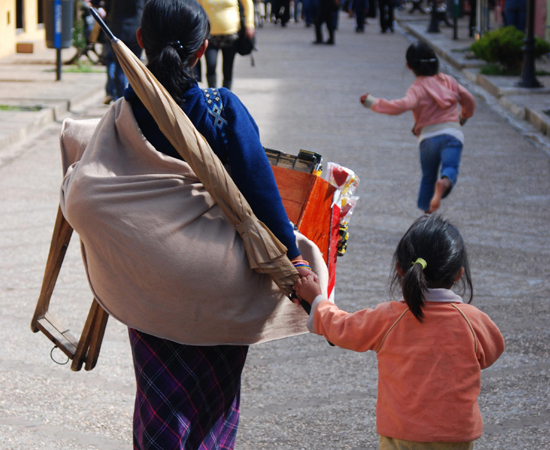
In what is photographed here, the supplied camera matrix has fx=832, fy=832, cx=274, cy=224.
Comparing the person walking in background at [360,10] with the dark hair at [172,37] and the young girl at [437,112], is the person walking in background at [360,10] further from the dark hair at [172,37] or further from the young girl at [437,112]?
the dark hair at [172,37]

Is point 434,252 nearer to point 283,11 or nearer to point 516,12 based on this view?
point 516,12

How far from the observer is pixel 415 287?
7.34ft

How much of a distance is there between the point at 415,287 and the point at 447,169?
4.01 m

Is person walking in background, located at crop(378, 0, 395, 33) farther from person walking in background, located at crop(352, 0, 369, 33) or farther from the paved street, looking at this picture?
the paved street

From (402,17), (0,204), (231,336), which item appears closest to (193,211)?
(231,336)

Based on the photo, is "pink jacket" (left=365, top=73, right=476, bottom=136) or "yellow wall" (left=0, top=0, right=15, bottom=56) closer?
"pink jacket" (left=365, top=73, right=476, bottom=136)

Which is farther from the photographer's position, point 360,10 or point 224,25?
point 360,10

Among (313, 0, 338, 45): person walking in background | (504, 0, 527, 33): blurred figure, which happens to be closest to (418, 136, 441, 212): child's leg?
(504, 0, 527, 33): blurred figure

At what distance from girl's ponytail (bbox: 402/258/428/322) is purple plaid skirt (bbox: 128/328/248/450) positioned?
0.59 metres

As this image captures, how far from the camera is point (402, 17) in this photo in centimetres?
3192

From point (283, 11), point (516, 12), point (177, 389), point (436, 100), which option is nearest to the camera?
point (177, 389)

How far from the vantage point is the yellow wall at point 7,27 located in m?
17.1

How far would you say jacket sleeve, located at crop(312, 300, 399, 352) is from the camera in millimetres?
2342

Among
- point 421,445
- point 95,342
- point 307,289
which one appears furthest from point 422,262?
point 95,342
